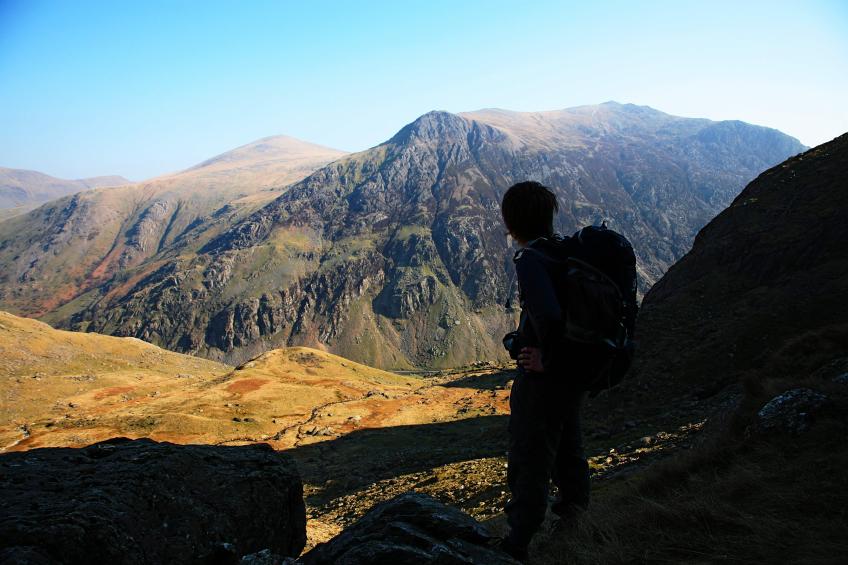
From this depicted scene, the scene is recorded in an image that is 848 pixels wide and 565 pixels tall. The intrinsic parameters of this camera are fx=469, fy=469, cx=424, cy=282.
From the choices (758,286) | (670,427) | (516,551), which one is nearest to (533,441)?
(516,551)

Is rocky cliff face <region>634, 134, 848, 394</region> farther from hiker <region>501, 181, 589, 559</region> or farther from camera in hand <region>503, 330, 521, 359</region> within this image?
camera in hand <region>503, 330, 521, 359</region>

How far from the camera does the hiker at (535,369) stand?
16.3 ft

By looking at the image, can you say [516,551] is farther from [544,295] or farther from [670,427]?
[670,427]

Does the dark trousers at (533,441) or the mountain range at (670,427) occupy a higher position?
the dark trousers at (533,441)

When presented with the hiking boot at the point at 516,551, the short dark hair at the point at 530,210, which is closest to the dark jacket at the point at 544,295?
the short dark hair at the point at 530,210

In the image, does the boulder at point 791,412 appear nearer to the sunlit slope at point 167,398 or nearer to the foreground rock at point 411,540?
the foreground rock at point 411,540

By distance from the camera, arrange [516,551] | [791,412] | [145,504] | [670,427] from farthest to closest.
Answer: [670,427], [791,412], [145,504], [516,551]

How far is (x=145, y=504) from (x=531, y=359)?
18.4 feet

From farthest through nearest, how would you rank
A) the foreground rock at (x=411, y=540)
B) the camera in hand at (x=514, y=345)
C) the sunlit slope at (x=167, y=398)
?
1. the sunlit slope at (x=167, y=398)
2. the camera in hand at (x=514, y=345)
3. the foreground rock at (x=411, y=540)

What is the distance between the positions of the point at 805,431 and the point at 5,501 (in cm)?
1106

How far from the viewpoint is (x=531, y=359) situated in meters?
5.08

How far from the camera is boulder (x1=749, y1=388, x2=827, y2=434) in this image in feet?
25.1

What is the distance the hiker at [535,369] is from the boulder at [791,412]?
15.4 feet

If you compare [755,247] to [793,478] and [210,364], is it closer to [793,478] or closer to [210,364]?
[793,478]
